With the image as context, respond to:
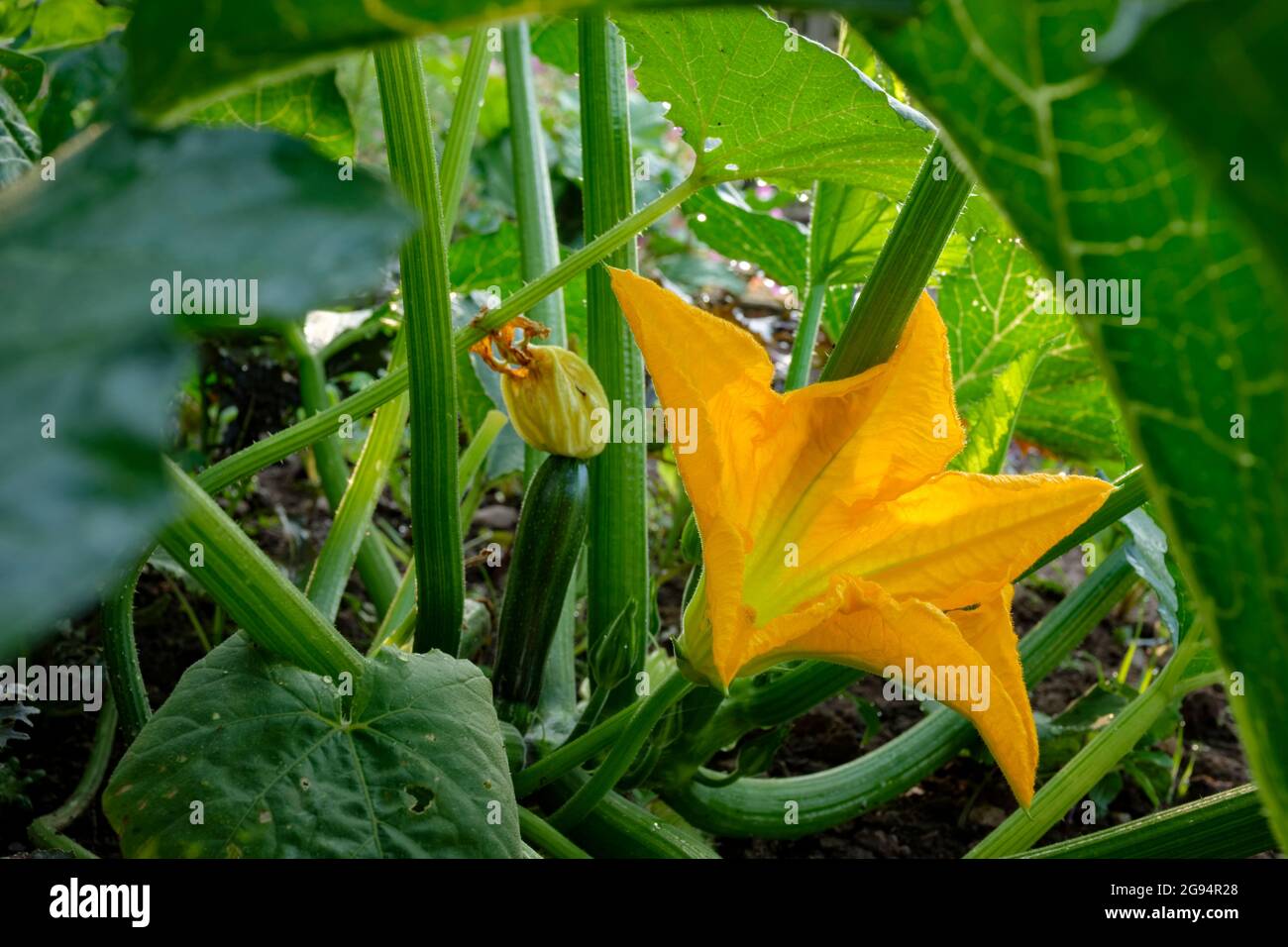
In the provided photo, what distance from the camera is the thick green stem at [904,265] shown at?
85 centimetres

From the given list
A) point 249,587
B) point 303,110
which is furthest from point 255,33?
point 303,110

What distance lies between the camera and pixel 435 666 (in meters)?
0.87

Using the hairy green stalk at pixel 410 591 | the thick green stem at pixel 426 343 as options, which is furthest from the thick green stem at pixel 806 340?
the thick green stem at pixel 426 343

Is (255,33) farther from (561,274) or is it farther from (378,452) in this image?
(378,452)

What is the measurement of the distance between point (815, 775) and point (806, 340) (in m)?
0.47

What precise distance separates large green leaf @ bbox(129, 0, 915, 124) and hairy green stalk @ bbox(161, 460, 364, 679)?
360mm

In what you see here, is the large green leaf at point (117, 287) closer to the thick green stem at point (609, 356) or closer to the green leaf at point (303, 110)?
the thick green stem at point (609, 356)

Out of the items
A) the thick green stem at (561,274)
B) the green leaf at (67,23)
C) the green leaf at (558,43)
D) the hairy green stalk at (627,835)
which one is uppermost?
the green leaf at (558,43)

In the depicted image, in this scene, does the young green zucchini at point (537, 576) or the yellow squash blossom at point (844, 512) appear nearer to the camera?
the yellow squash blossom at point (844, 512)

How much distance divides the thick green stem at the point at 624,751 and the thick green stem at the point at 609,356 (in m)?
0.13

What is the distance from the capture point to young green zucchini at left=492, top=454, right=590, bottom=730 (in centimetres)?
106

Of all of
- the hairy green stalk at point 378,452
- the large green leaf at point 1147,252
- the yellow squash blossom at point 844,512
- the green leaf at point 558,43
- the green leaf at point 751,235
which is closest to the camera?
the large green leaf at point 1147,252

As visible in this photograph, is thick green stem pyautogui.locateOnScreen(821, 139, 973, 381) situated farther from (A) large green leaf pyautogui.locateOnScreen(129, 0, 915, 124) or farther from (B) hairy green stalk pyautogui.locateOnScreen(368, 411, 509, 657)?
(A) large green leaf pyautogui.locateOnScreen(129, 0, 915, 124)

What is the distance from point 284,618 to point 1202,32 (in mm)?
694
